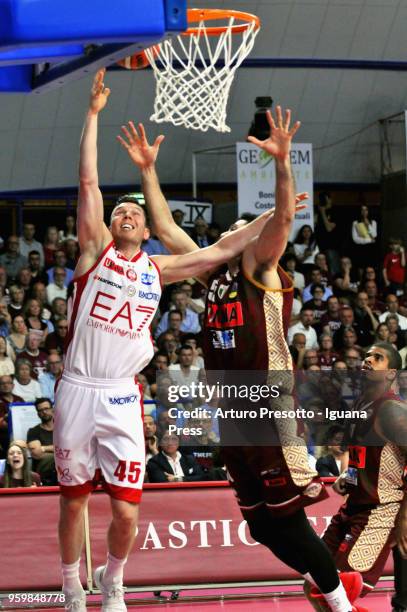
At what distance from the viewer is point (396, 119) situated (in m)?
22.1

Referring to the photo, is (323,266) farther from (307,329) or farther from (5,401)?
(5,401)

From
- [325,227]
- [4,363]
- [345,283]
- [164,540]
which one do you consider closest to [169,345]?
[4,363]

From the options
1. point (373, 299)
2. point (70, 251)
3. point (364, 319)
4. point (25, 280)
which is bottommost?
point (364, 319)

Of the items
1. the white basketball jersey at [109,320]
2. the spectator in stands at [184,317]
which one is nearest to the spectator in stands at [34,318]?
the spectator in stands at [184,317]

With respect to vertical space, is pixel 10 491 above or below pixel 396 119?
below

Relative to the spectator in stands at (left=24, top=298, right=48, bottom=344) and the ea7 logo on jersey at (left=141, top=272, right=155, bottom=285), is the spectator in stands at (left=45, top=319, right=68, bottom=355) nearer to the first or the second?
the spectator in stands at (left=24, top=298, right=48, bottom=344)

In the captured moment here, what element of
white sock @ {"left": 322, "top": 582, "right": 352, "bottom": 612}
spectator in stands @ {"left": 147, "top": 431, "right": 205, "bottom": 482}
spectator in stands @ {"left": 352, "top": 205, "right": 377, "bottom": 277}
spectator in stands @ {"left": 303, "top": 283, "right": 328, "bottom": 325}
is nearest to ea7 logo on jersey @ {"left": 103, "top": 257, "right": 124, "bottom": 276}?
white sock @ {"left": 322, "top": 582, "right": 352, "bottom": 612}

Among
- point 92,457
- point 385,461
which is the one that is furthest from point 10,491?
point 385,461

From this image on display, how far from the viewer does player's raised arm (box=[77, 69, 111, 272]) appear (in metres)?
6.91

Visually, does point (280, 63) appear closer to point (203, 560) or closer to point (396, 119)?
point (396, 119)

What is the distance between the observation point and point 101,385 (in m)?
6.98

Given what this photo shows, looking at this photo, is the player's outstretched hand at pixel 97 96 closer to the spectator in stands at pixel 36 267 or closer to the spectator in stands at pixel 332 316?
the spectator in stands at pixel 36 267

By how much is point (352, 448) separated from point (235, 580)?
249 centimetres

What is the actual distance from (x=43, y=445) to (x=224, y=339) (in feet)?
16.7
